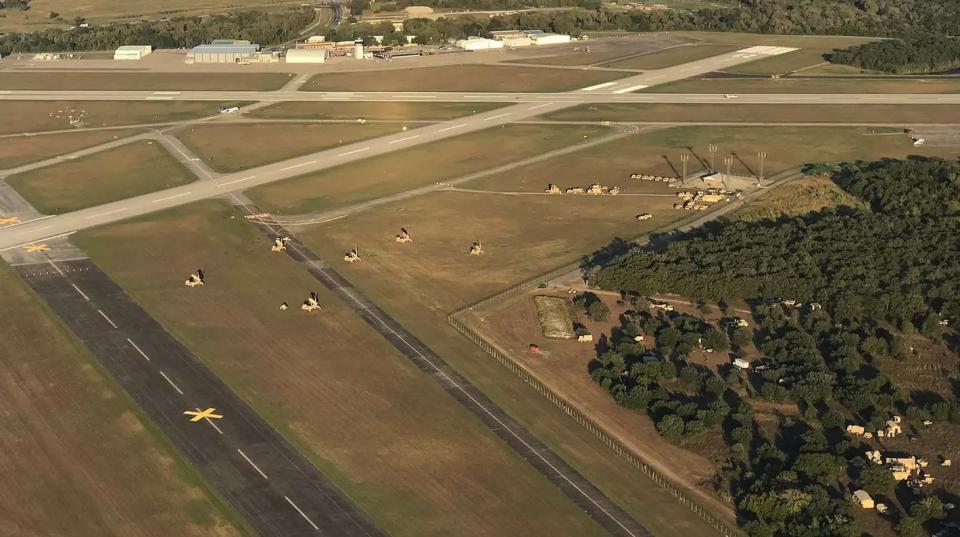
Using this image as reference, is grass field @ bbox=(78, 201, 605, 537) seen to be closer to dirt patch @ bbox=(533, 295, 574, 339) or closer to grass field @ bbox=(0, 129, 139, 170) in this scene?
dirt patch @ bbox=(533, 295, 574, 339)

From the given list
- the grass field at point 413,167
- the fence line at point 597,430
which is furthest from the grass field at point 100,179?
the fence line at point 597,430

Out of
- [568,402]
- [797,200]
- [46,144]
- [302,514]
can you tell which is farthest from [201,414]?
[46,144]

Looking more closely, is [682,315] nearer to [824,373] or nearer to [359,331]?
[824,373]

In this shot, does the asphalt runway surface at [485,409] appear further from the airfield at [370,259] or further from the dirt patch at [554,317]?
the dirt patch at [554,317]

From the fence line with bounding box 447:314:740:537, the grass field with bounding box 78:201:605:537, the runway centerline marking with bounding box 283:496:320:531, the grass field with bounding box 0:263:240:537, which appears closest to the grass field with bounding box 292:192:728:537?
the fence line with bounding box 447:314:740:537

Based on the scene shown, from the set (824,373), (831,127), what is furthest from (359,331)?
(831,127)

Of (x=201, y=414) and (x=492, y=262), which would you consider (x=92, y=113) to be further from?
(x=201, y=414)

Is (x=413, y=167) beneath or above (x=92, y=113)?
beneath
